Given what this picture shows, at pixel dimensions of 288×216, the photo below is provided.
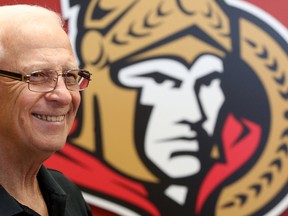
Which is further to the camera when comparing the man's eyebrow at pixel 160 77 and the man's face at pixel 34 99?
the man's eyebrow at pixel 160 77

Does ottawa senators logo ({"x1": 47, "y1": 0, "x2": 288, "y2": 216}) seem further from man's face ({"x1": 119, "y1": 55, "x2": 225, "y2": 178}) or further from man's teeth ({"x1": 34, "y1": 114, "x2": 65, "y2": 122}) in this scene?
man's teeth ({"x1": 34, "y1": 114, "x2": 65, "y2": 122})

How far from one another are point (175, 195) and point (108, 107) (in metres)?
0.35

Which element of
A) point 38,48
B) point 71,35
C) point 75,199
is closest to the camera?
point 38,48

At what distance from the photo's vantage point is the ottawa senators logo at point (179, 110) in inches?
55.4

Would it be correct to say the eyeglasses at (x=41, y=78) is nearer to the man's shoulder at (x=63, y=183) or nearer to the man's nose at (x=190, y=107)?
the man's shoulder at (x=63, y=183)

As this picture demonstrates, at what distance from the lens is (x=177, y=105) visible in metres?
1.44

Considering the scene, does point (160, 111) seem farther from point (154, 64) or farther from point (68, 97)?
point (68, 97)

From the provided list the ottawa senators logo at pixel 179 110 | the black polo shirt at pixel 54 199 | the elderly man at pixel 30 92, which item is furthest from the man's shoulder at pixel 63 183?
the ottawa senators logo at pixel 179 110

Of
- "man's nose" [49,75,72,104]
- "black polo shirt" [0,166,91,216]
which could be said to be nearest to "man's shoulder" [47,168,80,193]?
"black polo shirt" [0,166,91,216]

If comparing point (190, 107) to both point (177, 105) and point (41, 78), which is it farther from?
point (41, 78)

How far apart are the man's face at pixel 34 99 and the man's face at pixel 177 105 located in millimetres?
679

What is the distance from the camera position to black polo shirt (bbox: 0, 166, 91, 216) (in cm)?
72

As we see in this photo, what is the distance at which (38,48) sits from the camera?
0.71 meters

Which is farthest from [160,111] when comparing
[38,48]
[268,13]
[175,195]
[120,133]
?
[38,48]
